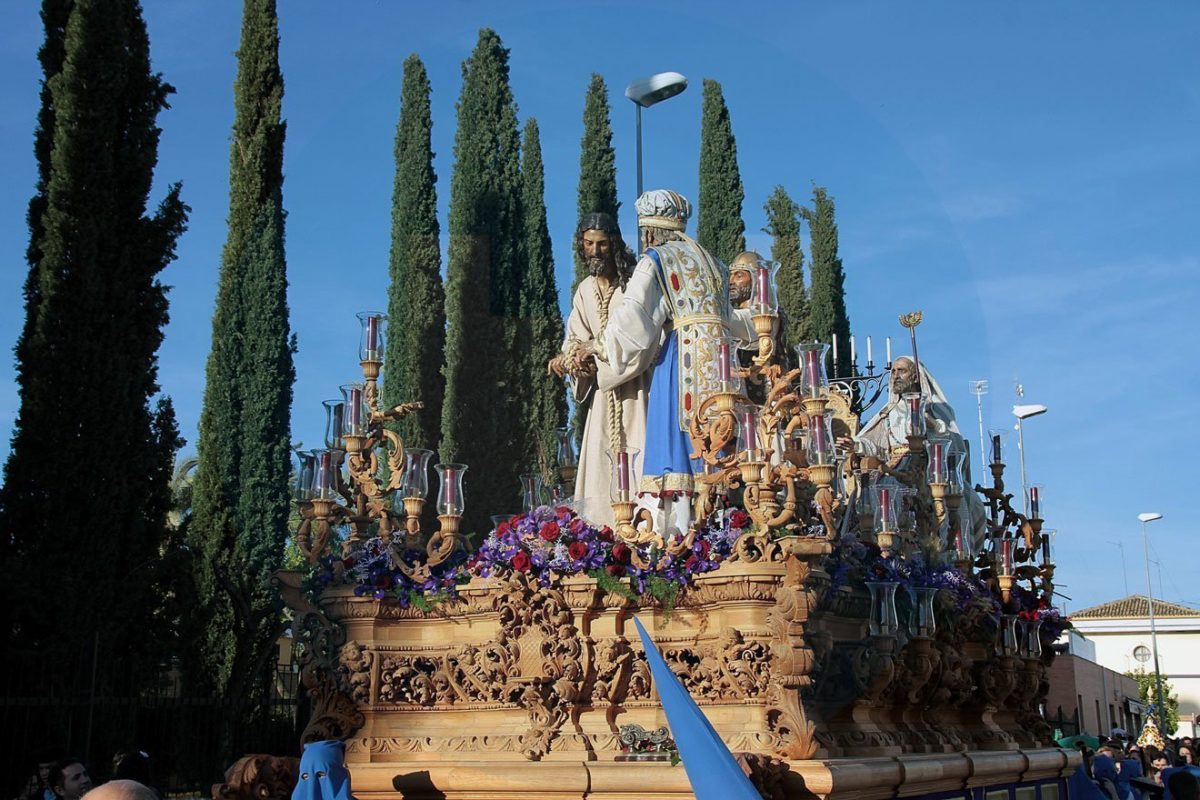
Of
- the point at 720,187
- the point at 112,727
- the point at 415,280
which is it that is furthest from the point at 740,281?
the point at 720,187

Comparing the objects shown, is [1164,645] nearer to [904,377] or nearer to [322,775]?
[904,377]

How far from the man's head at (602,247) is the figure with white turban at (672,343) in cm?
35

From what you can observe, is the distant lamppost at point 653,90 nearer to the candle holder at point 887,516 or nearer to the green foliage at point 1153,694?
the candle holder at point 887,516

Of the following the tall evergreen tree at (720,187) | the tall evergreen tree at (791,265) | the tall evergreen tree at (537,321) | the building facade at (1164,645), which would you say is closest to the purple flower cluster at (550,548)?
the tall evergreen tree at (537,321)

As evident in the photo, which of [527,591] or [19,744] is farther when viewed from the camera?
[19,744]

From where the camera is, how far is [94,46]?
43.1ft

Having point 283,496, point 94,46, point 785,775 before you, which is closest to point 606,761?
point 785,775

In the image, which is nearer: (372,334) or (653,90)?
(372,334)

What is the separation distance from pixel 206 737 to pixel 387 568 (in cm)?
469

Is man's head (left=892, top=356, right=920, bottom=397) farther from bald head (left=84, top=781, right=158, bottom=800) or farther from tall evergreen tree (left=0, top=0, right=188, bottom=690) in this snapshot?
bald head (left=84, top=781, right=158, bottom=800)

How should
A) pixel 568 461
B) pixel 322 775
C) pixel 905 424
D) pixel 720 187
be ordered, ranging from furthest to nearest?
pixel 720 187, pixel 905 424, pixel 568 461, pixel 322 775

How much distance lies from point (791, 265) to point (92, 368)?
11.0 meters

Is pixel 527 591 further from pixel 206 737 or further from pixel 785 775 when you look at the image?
pixel 206 737

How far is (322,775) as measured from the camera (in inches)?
267
